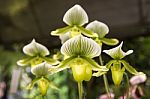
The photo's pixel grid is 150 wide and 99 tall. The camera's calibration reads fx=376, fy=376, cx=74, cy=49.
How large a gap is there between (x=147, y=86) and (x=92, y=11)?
2.21 feet

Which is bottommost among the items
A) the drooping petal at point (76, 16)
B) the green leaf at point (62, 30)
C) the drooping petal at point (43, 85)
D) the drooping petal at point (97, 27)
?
the drooping petal at point (43, 85)

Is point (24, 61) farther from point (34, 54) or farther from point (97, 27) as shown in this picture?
point (97, 27)

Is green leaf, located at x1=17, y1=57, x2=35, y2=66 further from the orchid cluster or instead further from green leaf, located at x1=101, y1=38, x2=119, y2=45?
green leaf, located at x1=101, y1=38, x2=119, y2=45

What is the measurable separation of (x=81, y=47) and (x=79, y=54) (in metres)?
0.01

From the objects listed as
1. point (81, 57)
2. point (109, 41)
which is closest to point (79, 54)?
point (81, 57)

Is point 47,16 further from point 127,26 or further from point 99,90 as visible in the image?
point 99,90

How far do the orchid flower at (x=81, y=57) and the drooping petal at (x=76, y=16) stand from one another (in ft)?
0.18

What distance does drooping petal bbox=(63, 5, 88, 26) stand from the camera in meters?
0.49

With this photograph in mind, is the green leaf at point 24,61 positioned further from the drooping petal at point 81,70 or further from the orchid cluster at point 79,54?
the drooping petal at point 81,70

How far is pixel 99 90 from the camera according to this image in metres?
1.38

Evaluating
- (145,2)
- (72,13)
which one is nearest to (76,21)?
(72,13)

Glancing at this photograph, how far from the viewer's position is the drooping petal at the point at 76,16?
0.49 m

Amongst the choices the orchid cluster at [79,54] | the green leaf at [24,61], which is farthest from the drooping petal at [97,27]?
the green leaf at [24,61]

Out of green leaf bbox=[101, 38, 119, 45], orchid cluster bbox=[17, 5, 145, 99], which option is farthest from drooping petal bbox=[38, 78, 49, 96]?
green leaf bbox=[101, 38, 119, 45]
